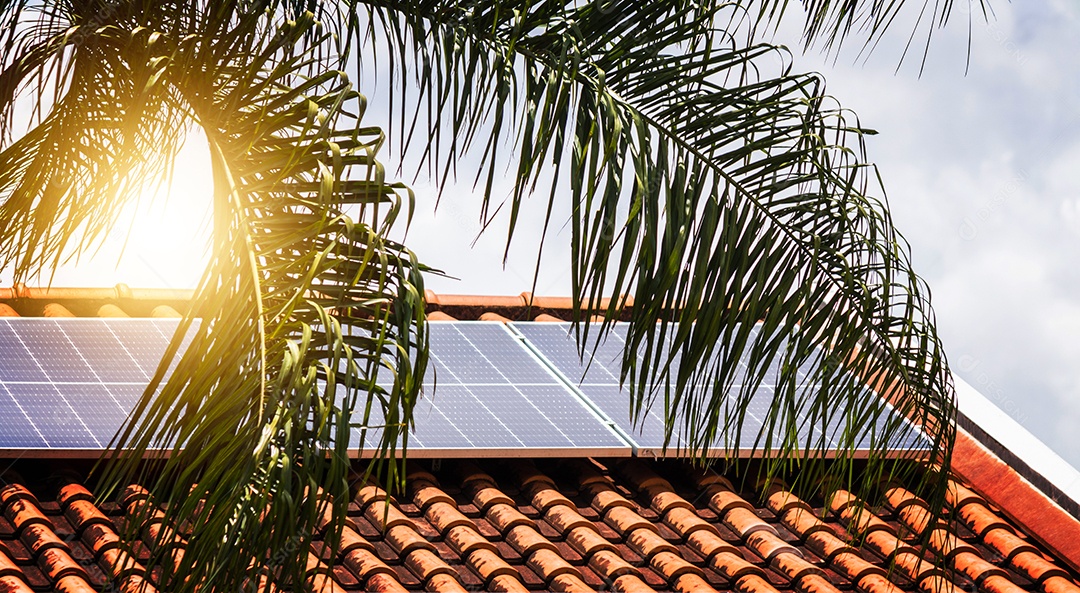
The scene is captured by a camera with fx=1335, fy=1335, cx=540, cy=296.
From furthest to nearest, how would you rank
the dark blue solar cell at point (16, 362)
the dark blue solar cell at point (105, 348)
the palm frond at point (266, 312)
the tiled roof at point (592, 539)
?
1. the dark blue solar cell at point (105, 348)
2. the dark blue solar cell at point (16, 362)
3. the tiled roof at point (592, 539)
4. the palm frond at point (266, 312)

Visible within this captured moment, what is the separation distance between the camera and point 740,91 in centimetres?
485

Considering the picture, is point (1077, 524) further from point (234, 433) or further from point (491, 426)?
point (234, 433)

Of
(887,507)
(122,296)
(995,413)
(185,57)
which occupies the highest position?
(185,57)

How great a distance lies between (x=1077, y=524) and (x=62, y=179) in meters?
5.51

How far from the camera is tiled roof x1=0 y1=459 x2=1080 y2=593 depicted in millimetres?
5902

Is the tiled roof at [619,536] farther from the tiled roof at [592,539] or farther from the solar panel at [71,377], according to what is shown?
the solar panel at [71,377]

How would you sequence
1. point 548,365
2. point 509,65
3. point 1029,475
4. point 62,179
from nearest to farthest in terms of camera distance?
point 509,65 → point 62,179 → point 1029,475 → point 548,365

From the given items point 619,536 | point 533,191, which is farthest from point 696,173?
point 619,536

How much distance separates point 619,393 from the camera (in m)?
7.17

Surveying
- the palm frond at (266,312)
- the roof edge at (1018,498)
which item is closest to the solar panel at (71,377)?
the palm frond at (266,312)

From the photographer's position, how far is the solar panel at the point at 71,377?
6.51 m

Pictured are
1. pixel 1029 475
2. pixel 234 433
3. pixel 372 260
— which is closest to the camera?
pixel 234 433

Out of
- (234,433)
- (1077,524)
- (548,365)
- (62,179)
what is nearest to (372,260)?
(234,433)

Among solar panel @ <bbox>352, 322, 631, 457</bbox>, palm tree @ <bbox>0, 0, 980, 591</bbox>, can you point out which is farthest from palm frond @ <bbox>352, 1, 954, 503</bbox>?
solar panel @ <bbox>352, 322, 631, 457</bbox>
